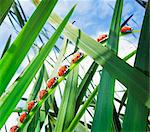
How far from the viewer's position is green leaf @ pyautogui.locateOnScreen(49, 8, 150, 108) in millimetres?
223

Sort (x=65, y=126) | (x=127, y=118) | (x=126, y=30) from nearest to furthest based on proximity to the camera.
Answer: (x=127, y=118) < (x=65, y=126) < (x=126, y=30)

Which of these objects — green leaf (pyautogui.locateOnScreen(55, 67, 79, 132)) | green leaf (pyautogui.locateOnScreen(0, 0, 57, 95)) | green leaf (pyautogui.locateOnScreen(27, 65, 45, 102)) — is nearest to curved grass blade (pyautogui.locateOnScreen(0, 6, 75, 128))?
green leaf (pyautogui.locateOnScreen(0, 0, 57, 95))

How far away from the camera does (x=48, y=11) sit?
230 millimetres

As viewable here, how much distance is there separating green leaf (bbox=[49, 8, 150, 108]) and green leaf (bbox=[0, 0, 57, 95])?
2.5 inches

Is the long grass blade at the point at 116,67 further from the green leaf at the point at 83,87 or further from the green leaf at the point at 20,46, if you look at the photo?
the green leaf at the point at 83,87

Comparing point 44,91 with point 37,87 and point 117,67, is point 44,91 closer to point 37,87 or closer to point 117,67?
point 37,87

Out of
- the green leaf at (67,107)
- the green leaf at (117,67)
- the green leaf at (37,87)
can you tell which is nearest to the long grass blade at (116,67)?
the green leaf at (117,67)

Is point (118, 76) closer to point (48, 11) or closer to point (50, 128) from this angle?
point (48, 11)

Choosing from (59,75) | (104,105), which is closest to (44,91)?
(59,75)

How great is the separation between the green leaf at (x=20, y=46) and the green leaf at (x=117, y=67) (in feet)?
0.21

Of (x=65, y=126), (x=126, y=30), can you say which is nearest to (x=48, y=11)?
(x=65, y=126)

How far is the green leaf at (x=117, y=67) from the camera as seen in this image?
0.22 meters

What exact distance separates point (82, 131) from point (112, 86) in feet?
1.13

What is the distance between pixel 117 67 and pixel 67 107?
0.58ft
